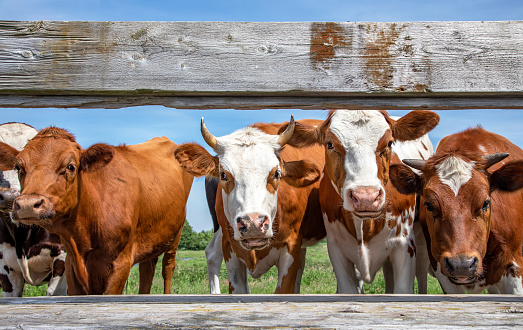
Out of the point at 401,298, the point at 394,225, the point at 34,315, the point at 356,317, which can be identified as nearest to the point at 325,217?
the point at 394,225

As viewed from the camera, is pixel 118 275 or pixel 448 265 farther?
pixel 118 275

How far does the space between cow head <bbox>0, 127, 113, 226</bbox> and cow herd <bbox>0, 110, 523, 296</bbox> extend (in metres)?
0.01

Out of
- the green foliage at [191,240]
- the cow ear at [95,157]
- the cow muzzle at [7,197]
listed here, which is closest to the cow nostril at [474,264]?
the cow ear at [95,157]

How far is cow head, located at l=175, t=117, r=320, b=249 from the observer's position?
484 centimetres

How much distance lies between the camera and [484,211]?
477 centimetres

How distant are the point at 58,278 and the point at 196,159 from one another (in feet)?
9.45

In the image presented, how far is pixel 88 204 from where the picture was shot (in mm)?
5699

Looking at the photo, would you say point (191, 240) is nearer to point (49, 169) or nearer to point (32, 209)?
point (49, 169)

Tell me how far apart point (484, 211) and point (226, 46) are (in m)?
3.17

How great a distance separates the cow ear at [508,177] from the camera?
486 cm

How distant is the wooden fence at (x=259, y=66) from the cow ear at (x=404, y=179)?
2.52m

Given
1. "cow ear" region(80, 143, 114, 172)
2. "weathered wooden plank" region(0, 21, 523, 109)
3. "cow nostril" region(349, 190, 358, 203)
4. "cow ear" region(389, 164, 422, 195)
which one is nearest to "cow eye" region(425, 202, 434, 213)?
"cow ear" region(389, 164, 422, 195)

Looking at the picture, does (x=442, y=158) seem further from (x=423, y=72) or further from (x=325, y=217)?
(x=423, y=72)

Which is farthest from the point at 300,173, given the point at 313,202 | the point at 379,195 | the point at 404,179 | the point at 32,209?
the point at 32,209
